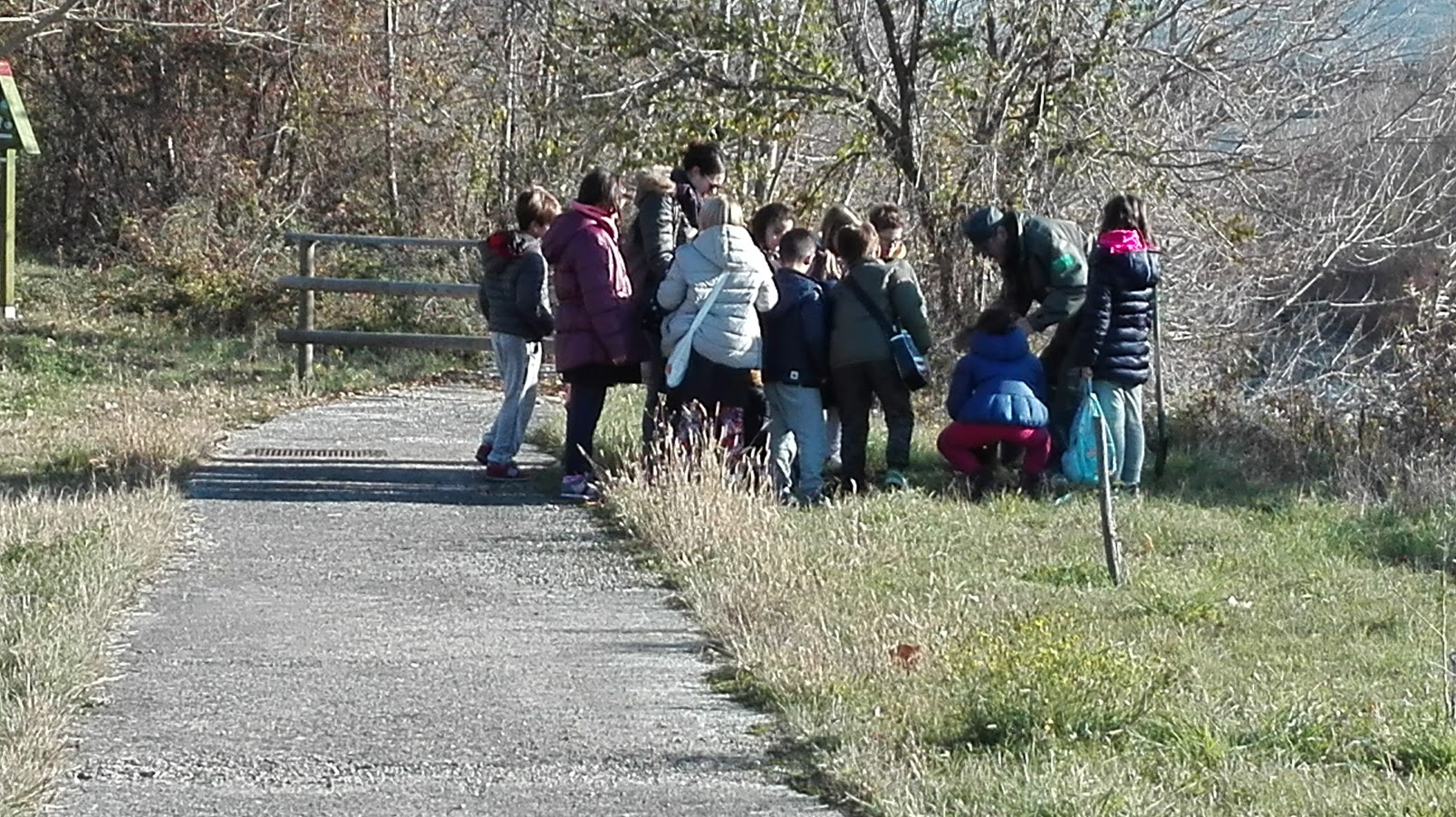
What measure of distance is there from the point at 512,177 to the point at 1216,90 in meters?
8.88

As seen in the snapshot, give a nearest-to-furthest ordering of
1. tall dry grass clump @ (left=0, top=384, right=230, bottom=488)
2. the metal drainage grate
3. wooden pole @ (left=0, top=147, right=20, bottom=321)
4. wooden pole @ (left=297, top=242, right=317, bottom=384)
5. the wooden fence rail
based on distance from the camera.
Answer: tall dry grass clump @ (left=0, top=384, right=230, bottom=488)
the metal drainage grate
the wooden fence rail
wooden pole @ (left=297, top=242, right=317, bottom=384)
wooden pole @ (left=0, top=147, right=20, bottom=321)

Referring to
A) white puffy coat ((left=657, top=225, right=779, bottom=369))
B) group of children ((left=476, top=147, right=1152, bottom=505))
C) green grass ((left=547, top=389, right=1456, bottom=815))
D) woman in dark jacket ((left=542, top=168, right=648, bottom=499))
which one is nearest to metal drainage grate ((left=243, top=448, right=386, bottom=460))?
group of children ((left=476, top=147, right=1152, bottom=505))

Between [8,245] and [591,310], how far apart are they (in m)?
12.0

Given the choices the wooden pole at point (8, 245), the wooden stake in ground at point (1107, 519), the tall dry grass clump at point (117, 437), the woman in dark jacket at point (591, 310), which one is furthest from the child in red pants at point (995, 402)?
the wooden pole at point (8, 245)

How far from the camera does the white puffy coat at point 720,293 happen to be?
1040 centimetres

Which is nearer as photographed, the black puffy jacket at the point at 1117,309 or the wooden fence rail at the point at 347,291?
the black puffy jacket at the point at 1117,309

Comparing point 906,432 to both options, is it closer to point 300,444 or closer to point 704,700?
point 300,444

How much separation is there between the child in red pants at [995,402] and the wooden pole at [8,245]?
12402 mm

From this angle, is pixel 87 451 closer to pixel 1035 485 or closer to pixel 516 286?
pixel 516 286

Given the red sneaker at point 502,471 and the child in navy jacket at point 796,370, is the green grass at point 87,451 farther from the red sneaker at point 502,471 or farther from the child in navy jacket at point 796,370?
the child in navy jacket at point 796,370

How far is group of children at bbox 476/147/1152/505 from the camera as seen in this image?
10.9 metres

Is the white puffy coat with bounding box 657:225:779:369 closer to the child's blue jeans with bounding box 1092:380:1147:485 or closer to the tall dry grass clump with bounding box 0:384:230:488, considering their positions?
the child's blue jeans with bounding box 1092:380:1147:485

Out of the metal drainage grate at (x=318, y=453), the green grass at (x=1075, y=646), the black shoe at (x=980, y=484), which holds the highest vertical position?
the black shoe at (x=980, y=484)

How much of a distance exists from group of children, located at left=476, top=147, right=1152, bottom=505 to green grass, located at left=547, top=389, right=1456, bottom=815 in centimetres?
40
